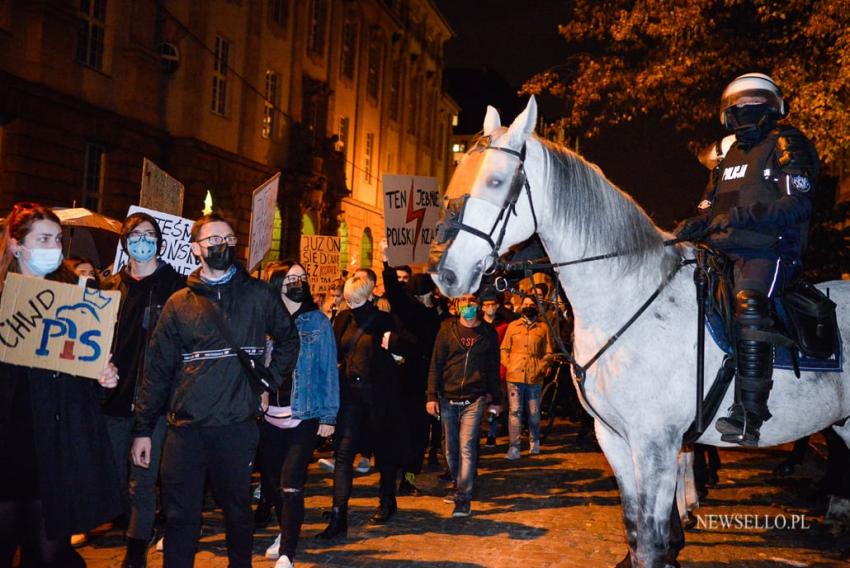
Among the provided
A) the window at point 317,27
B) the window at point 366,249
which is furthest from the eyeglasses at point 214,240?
the window at point 366,249

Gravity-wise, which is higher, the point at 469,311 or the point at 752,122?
the point at 752,122

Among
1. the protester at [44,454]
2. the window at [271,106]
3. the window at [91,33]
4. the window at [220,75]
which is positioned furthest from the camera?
the window at [271,106]

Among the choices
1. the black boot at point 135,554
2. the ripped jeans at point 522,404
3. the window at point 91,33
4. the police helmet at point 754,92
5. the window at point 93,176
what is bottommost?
the black boot at point 135,554

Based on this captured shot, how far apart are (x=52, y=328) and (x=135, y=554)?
7.13 ft

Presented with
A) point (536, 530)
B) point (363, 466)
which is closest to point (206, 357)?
point (536, 530)

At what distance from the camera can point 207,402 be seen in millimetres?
4426

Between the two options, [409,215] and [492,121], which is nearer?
[492,121]

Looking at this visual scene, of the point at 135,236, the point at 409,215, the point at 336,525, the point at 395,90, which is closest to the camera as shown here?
the point at 135,236

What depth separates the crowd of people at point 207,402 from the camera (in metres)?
3.78

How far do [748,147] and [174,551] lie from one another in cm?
435

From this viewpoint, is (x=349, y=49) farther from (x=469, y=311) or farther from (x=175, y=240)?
(x=175, y=240)

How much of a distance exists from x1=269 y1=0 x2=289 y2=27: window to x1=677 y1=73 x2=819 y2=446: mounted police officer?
26.0m

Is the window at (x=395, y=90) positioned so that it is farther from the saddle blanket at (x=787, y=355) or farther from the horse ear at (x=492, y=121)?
the saddle blanket at (x=787, y=355)

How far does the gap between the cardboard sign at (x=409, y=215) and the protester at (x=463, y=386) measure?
56.1 inches
